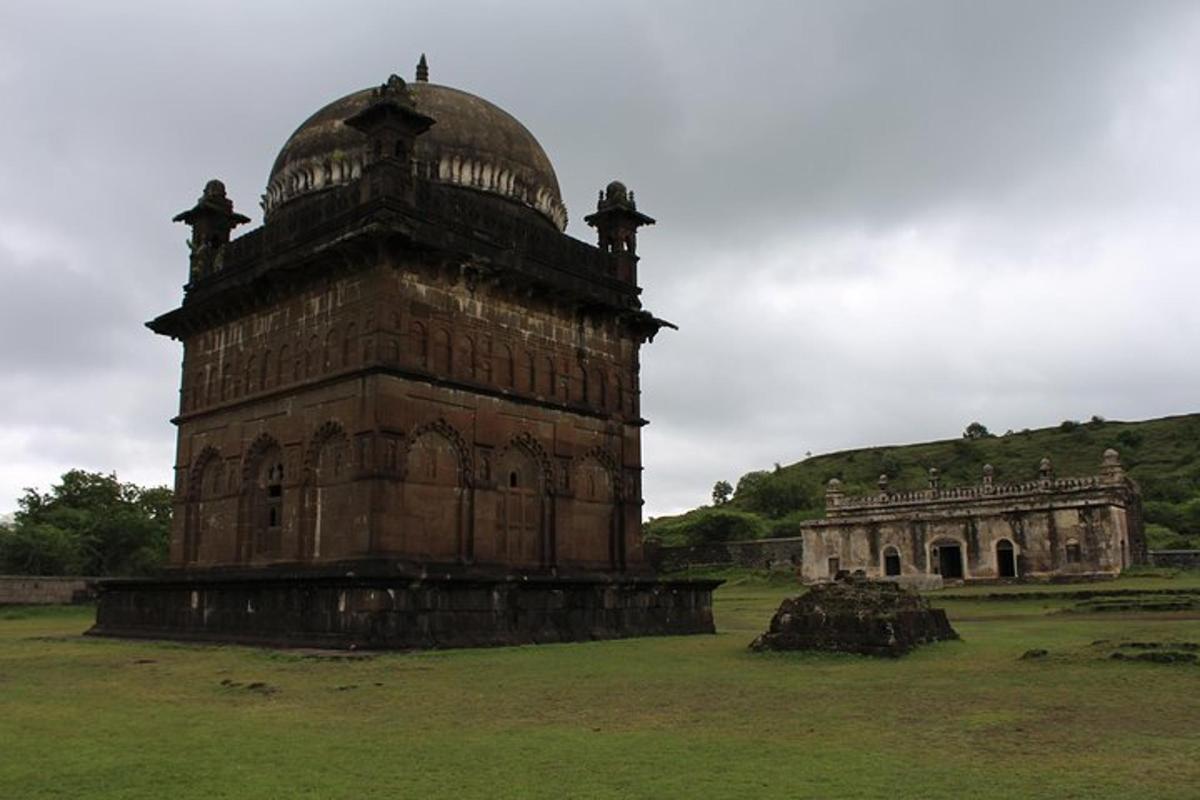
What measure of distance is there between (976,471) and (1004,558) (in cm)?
4450

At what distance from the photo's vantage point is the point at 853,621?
1457cm

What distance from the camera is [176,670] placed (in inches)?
568

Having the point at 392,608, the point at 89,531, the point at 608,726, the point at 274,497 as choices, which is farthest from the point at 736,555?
the point at 608,726

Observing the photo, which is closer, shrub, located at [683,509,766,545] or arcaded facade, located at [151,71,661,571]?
arcaded facade, located at [151,71,661,571]

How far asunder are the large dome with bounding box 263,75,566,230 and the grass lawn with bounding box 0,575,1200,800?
1183cm

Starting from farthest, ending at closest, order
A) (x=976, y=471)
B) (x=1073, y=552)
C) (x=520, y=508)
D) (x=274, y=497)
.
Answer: (x=976, y=471) → (x=1073, y=552) → (x=520, y=508) → (x=274, y=497)

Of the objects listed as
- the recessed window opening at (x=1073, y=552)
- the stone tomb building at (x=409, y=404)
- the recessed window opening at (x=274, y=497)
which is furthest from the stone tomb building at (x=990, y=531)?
the recessed window opening at (x=274, y=497)

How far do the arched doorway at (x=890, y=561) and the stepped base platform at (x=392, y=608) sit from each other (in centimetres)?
3046

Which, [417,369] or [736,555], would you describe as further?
[736,555]

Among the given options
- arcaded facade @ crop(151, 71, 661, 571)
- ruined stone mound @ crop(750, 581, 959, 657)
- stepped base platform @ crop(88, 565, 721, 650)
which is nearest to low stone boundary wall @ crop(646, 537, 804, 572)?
arcaded facade @ crop(151, 71, 661, 571)

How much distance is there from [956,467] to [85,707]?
91587mm

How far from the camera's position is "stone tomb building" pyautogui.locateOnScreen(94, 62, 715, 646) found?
18484 millimetres

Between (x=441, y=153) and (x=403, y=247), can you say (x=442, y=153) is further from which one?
(x=403, y=247)

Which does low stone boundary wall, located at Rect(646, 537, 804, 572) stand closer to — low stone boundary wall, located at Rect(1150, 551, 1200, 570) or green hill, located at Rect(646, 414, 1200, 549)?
green hill, located at Rect(646, 414, 1200, 549)
